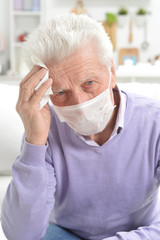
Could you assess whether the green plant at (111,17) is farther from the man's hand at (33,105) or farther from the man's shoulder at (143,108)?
the man's hand at (33,105)

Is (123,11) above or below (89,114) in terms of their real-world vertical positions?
below

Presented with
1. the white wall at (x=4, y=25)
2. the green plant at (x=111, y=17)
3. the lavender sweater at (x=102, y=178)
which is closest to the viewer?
the lavender sweater at (x=102, y=178)

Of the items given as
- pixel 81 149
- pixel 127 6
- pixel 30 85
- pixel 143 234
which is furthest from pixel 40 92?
pixel 127 6

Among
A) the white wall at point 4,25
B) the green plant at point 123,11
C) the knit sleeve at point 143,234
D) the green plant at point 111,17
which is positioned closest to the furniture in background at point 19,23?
the white wall at point 4,25

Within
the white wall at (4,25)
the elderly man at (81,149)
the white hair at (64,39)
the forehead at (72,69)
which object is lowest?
the white wall at (4,25)

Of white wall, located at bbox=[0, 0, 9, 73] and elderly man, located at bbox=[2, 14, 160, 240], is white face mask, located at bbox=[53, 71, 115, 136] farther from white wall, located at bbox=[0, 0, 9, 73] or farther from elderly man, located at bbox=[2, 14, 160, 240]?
white wall, located at bbox=[0, 0, 9, 73]

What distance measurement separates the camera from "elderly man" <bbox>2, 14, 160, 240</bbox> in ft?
3.33

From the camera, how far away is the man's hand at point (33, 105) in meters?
1.00

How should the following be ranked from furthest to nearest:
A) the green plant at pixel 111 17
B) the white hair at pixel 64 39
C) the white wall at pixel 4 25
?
the white wall at pixel 4 25 < the green plant at pixel 111 17 < the white hair at pixel 64 39

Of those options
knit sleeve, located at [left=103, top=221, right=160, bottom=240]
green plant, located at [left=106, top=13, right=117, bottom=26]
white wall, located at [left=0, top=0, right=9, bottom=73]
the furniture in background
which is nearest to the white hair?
knit sleeve, located at [left=103, top=221, right=160, bottom=240]

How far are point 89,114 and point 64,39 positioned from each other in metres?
0.24

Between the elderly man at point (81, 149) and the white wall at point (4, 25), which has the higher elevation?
the elderly man at point (81, 149)

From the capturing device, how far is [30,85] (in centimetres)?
100

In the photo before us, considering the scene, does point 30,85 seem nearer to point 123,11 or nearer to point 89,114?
point 89,114
